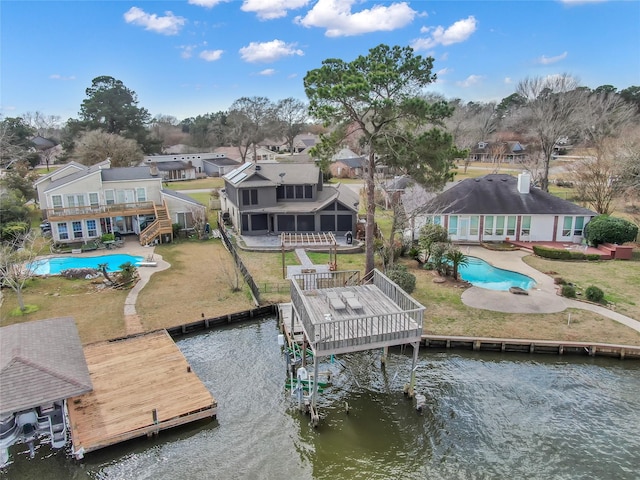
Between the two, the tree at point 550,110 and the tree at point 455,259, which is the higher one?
the tree at point 550,110

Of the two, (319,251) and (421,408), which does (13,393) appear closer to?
(421,408)

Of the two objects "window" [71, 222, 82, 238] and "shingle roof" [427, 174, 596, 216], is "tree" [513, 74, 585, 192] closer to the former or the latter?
"shingle roof" [427, 174, 596, 216]

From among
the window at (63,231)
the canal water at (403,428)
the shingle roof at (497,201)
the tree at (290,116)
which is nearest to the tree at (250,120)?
the tree at (290,116)

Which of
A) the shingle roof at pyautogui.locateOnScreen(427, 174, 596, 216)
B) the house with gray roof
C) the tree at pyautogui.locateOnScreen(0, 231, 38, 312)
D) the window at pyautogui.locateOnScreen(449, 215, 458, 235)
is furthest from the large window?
the window at pyautogui.locateOnScreen(449, 215, 458, 235)

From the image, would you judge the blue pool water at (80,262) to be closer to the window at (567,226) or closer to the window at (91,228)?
the window at (91,228)

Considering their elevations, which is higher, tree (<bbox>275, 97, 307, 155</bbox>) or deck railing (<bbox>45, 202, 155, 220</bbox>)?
tree (<bbox>275, 97, 307, 155</bbox>)

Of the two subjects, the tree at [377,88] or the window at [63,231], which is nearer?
the tree at [377,88]

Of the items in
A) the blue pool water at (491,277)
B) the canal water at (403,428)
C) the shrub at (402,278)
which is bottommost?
the canal water at (403,428)
